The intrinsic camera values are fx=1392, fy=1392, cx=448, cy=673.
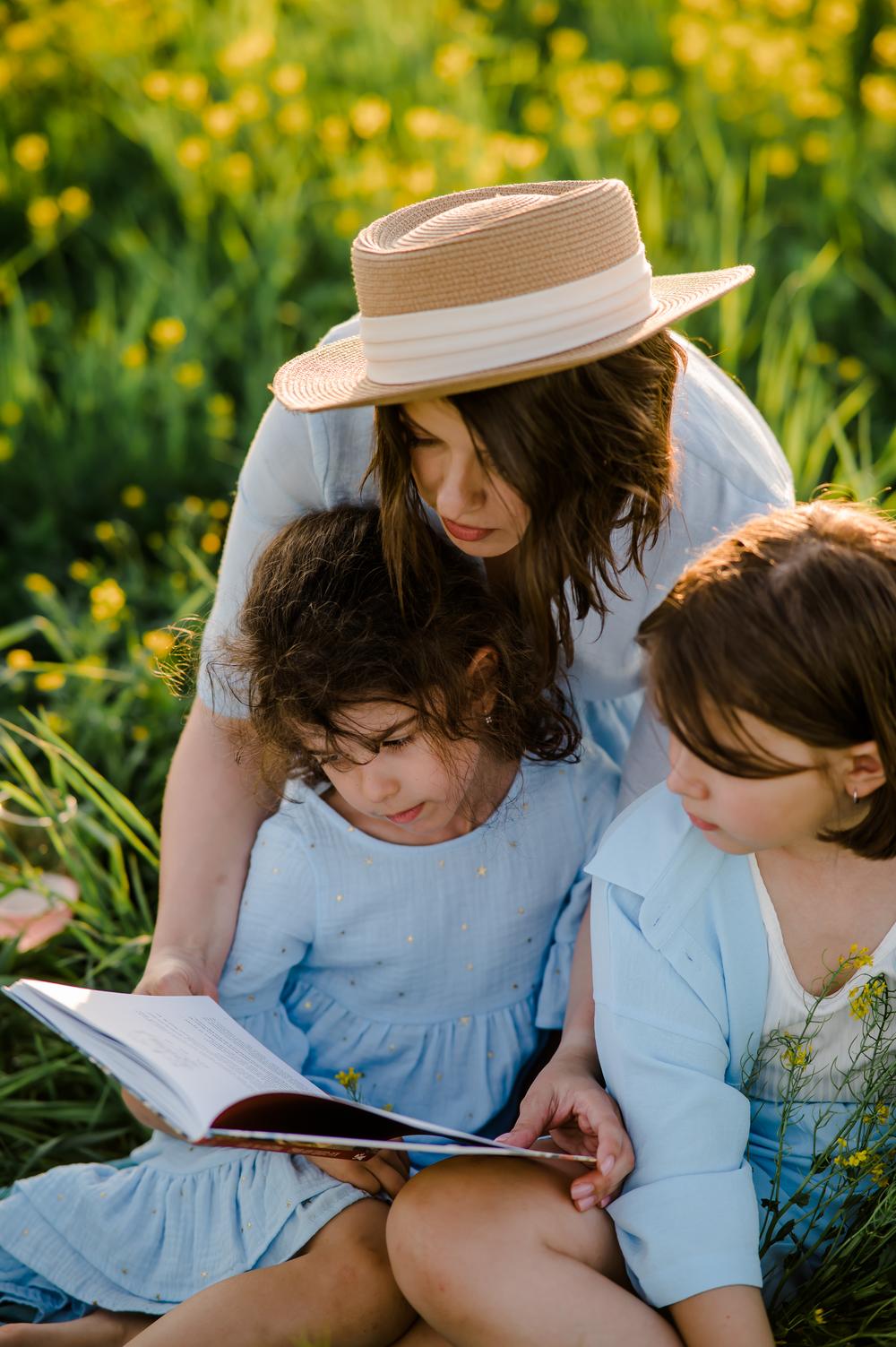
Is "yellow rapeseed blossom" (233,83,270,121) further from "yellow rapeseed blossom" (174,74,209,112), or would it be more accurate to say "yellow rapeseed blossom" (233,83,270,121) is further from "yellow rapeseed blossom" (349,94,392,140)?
"yellow rapeseed blossom" (349,94,392,140)

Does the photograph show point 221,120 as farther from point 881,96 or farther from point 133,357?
point 881,96

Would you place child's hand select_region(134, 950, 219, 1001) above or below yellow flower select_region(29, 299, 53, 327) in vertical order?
below

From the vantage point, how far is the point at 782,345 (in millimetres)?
3303

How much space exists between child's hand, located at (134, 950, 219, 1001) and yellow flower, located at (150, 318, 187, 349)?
5.79 feet

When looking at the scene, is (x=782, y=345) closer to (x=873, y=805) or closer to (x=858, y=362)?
(x=858, y=362)

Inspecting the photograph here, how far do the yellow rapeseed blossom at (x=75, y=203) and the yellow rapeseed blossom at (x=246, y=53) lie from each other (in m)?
0.55

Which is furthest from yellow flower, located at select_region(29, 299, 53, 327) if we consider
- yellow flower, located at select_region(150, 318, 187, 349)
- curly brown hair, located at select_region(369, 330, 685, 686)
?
curly brown hair, located at select_region(369, 330, 685, 686)

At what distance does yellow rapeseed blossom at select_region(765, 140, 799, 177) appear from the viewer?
3.71 meters

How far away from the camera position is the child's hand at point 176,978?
181 centimetres

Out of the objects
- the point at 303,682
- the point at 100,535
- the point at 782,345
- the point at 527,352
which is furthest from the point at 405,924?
the point at 782,345

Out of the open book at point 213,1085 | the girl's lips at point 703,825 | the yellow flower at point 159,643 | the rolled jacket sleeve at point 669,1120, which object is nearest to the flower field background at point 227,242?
the yellow flower at point 159,643

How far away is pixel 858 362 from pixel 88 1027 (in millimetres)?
2651

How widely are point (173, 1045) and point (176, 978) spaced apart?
317 mm

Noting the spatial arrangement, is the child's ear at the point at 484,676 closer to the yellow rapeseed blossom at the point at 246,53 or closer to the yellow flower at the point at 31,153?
the yellow flower at the point at 31,153
